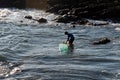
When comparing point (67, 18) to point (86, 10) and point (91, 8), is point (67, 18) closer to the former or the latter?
point (86, 10)

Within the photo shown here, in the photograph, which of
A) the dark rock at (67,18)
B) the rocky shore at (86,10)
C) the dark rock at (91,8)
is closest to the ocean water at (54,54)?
the dark rock at (67,18)

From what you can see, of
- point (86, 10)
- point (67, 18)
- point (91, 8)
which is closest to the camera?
point (67, 18)

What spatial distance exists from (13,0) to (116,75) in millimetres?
42921

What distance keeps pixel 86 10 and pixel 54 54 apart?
22.6 meters

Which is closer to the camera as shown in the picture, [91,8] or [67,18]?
[67,18]

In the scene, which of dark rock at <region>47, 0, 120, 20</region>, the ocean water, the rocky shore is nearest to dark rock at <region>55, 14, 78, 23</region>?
the rocky shore

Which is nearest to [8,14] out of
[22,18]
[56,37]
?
[22,18]

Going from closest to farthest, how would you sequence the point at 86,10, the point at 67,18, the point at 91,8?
the point at 67,18 → the point at 91,8 → the point at 86,10

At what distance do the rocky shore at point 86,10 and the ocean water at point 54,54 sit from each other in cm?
231

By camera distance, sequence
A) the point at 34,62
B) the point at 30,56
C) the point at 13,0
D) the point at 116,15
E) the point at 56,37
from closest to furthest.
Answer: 1. the point at 34,62
2. the point at 30,56
3. the point at 56,37
4. the point at 116,15
5. the point at 13,0

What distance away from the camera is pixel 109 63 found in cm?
2623

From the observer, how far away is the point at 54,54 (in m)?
28.9

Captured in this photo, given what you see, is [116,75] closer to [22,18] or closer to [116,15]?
[116,15]

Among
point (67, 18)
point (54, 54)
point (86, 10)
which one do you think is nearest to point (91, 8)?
point (86, 10)
